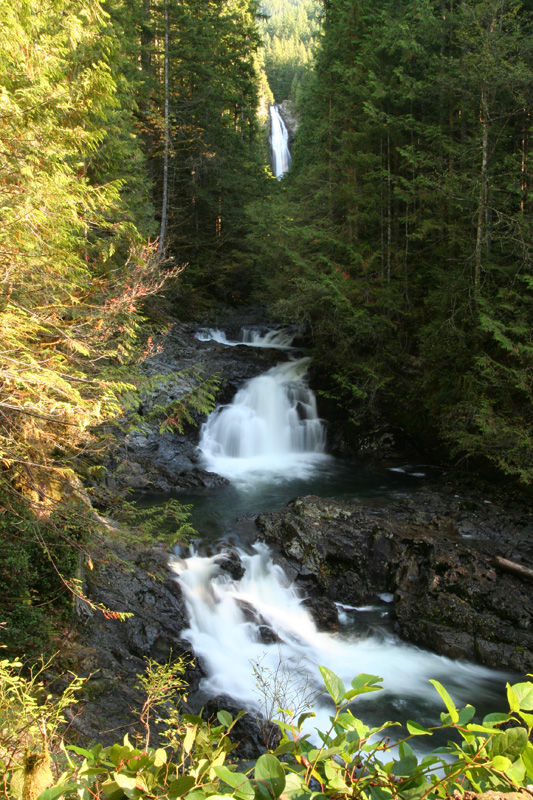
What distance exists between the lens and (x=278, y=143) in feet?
152

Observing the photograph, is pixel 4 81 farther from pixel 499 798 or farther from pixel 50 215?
pixel 499 798

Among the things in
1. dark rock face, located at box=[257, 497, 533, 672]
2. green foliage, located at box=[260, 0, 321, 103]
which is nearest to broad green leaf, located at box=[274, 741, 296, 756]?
dark rock face, located at box=[257, 497, 533, 672]

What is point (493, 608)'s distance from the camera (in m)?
7.55

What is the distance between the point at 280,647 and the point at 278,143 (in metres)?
48.6

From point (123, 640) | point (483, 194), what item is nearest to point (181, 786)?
point (123, 640)

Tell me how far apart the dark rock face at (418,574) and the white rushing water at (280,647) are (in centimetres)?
34

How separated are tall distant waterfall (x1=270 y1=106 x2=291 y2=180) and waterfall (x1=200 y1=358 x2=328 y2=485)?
32.1m

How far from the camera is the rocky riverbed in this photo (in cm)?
583

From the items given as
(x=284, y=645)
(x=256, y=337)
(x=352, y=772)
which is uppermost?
(x=256, y=337)

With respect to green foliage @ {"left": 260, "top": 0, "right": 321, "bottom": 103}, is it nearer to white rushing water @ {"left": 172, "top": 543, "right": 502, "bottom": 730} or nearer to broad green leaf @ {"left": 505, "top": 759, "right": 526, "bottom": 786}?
white rushing water @ {"left": 172, "top": 543, "right": 502, "bottom": 730}

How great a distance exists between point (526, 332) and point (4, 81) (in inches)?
364

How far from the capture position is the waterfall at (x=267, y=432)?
44.6ft

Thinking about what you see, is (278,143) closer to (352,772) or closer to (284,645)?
(284,645)

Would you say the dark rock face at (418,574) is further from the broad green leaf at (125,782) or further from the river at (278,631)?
the broad green leaf at (125,782)
